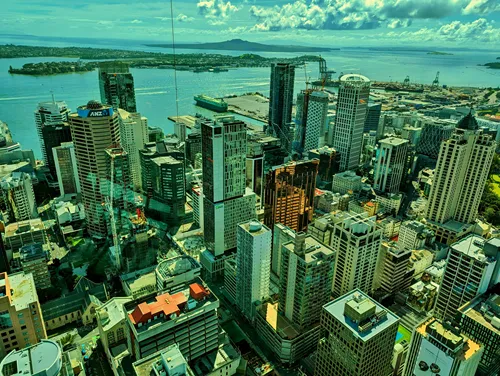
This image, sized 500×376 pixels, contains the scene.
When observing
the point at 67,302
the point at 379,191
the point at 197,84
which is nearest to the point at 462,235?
the point at 379,191

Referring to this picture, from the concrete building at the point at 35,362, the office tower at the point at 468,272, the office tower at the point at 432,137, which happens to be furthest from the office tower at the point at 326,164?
the concrete building at the point at 35,362

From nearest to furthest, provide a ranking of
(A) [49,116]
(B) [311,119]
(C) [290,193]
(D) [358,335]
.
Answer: (D) [358,335]
(C) [290,193]
(A) [49,116]
(B) [311,119]

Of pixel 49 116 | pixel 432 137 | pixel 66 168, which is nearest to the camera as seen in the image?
pixel 66 168

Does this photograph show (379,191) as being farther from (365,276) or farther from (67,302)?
(67,302)

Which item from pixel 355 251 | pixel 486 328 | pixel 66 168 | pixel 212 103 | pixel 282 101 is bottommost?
pixel 66 168

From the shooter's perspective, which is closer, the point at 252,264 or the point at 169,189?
the point at 252,264

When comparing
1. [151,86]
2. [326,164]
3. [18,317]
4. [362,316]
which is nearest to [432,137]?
[326,164]

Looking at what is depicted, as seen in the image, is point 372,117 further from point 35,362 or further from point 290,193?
point 35,362
